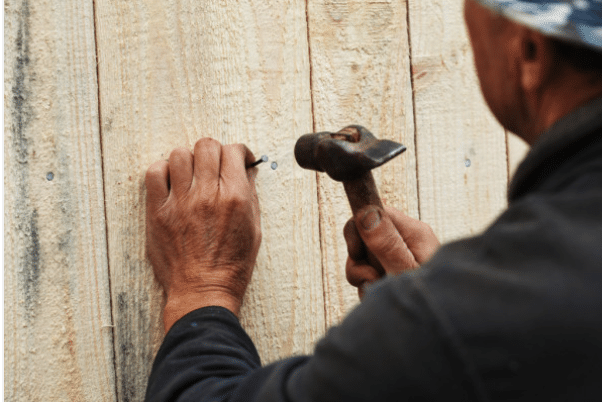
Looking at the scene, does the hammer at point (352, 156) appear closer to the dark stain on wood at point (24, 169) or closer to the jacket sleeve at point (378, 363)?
the jacket sleeve at point (378, 363)

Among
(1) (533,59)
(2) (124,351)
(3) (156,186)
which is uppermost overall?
(1) (533,59)

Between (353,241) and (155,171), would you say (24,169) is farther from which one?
(353,241)

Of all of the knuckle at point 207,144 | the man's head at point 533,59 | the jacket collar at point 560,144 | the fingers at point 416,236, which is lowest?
the fingers at point 416,236

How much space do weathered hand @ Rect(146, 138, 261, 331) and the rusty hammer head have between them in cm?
18

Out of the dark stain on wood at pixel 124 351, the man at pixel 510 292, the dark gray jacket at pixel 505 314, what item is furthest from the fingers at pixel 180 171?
the dark gray jacket at pixel 505 314

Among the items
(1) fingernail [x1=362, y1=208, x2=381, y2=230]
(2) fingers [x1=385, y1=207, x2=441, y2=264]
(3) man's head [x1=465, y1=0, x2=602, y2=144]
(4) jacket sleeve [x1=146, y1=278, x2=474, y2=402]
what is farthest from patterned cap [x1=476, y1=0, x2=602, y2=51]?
(2) fingers [x1=385, y1=207, x2=441, y2=264]

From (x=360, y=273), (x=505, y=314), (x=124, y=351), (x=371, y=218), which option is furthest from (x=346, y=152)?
(x=124, y=351)

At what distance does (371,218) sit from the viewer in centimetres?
112

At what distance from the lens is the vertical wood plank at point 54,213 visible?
1.14 metres

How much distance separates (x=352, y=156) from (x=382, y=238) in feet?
0.59

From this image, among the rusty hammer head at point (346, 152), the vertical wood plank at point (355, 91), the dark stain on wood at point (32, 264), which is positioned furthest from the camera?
the vertical wood plank at point (355, 91)

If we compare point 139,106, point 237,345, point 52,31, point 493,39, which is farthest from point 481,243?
point 52,31

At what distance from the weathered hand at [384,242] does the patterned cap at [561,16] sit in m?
0.49

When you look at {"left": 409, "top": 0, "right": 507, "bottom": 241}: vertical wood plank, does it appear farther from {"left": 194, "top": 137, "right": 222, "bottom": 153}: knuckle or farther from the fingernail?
{"left": 194, "top": 137, "right": 222, "bottom": 153}: knuckle
